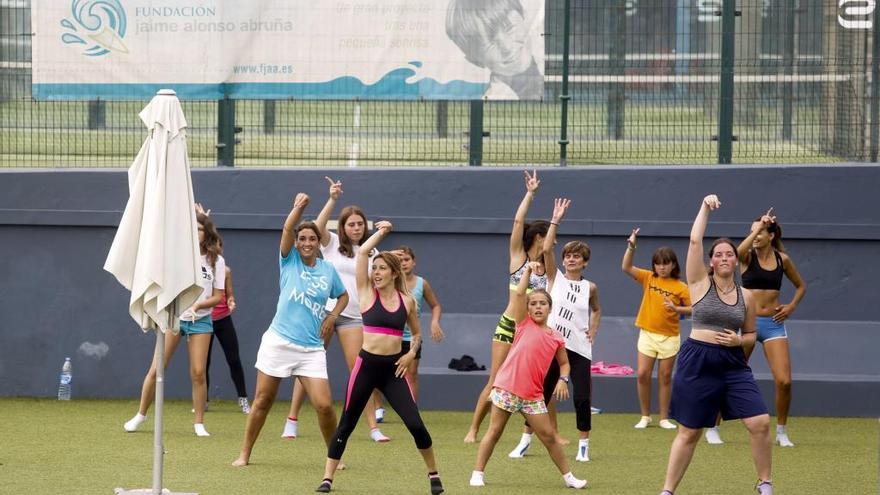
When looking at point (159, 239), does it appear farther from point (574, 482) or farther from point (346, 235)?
point (574, 482)

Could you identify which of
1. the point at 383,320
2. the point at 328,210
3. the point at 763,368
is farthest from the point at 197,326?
the point at 763,368

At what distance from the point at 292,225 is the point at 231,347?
3.29 meters

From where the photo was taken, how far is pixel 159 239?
8.27 meters

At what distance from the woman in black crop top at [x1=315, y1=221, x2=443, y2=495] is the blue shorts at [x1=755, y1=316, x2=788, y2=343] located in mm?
3291

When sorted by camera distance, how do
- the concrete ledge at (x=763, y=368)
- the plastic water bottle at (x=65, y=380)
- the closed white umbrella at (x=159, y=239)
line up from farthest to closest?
the plastic water bottle at (x=65, y=380) → the concrete ledge at (x=763, y=368) → the closed white umbrella at (x=159, y=239)

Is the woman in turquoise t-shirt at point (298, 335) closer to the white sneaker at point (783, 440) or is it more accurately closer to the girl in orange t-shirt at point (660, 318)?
the girl in orange t-shirt at point (660, 318)

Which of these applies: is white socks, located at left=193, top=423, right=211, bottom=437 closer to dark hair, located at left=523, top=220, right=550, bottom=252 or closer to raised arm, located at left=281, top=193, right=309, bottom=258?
raised arm, located at left=281, top=193, right=309, bottom=258

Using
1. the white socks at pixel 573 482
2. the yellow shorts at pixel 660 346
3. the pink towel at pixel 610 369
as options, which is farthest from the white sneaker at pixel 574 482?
the pink towel at pixel 610 369

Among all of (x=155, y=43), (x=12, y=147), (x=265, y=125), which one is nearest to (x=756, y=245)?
(x=265, y=125)

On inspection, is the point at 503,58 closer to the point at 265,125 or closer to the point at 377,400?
the point at 265,125

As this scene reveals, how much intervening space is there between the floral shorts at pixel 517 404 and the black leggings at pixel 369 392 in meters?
0.60

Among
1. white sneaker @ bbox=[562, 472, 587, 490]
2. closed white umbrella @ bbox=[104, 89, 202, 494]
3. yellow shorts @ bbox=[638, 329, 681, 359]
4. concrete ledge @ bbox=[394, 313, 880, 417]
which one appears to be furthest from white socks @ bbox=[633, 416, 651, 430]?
closed white umbrella @ bbox=[104, 89, 202, 494]

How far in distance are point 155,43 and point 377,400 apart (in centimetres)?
445

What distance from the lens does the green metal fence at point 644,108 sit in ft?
44.8
